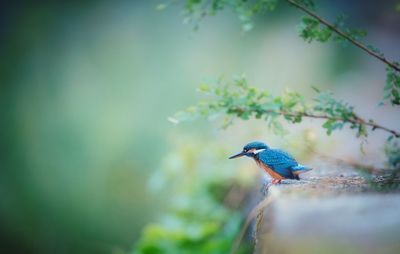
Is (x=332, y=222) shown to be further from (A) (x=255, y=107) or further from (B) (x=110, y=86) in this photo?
(B) (x=110, y=86)

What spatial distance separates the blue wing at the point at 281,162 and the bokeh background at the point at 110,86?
5.58 m

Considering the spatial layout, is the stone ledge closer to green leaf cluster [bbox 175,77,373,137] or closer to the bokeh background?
green leaf cluster [bbox 175,77,373,137]

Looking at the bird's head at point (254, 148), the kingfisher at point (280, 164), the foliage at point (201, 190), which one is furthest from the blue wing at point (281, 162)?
the foliage at point (201, 190)

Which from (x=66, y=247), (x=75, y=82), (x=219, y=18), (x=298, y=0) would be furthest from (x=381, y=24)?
(x=298, y=0)

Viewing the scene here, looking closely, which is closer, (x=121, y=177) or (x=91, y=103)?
(x=121, y=177)

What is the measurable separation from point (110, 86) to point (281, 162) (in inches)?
380

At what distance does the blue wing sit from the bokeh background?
5.58 metres

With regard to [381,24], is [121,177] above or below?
below

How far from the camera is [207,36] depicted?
12336 mm

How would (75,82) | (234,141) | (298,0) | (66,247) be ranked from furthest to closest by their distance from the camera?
1. (75,82)
2. (66,247)
3. (234,141)
4. (298,0)

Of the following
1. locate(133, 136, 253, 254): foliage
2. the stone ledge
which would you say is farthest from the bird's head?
locate(133, 136, 253, 254): foliage

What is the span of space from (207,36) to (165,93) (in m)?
1.58

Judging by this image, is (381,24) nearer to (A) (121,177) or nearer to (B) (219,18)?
(B) (219,18)

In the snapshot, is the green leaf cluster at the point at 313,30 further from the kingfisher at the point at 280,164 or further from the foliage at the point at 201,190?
the foliage at the point at 201,190
